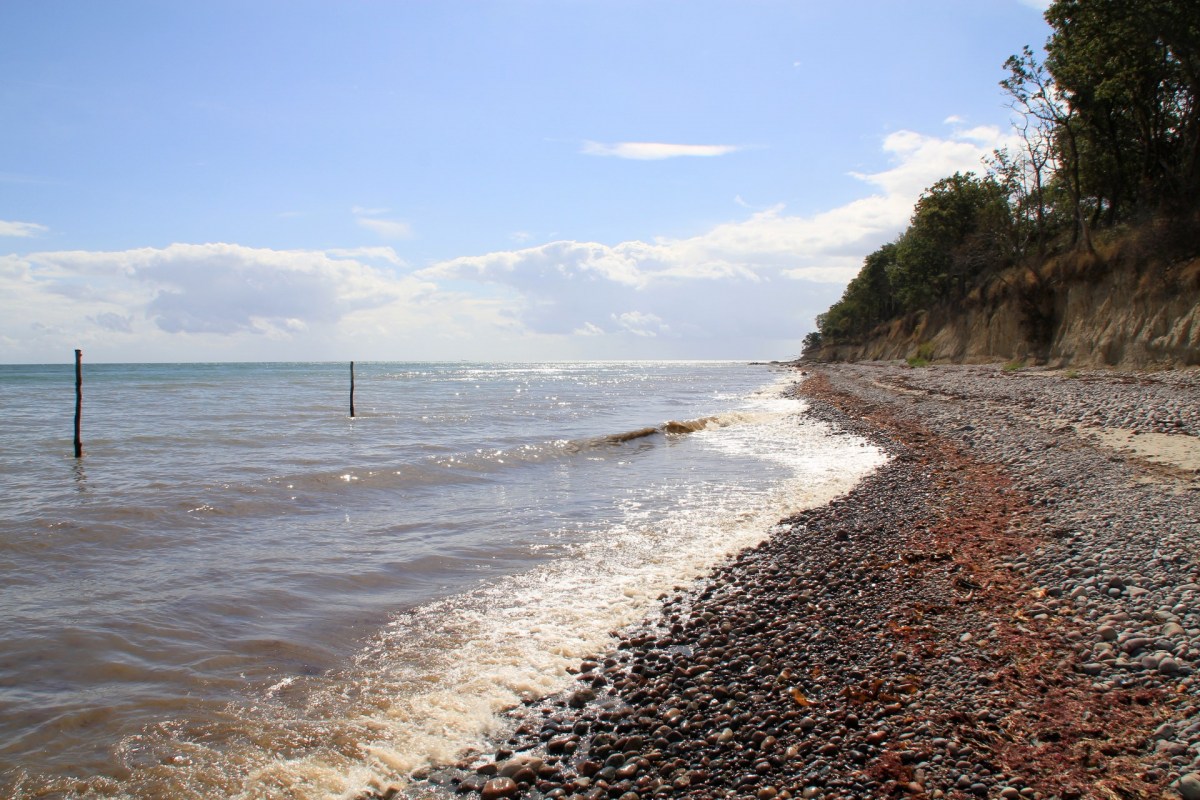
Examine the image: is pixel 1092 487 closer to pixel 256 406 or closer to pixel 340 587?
pixel 340 587

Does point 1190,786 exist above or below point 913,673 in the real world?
above

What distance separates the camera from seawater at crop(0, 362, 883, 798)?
509cm

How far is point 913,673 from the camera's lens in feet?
16.8

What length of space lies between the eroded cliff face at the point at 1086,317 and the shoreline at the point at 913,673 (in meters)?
20.5

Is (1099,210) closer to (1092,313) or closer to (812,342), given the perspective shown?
(1092,313)

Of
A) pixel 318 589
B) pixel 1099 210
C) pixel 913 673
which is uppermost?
pixel 1099 210

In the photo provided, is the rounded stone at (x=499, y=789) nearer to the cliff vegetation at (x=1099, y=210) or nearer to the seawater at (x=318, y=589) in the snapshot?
the seawater at (x=318, y=589)

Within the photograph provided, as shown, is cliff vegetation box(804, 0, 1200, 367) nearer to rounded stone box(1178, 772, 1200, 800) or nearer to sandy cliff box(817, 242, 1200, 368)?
sandy cliff box(817, 242, 1200, 368)

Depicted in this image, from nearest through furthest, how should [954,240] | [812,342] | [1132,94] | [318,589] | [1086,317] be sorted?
[318,589] < [1132,94] < [1086,317] < [954,240] < [812,342]

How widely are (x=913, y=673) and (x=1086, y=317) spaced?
3477 cm

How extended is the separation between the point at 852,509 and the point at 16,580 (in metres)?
12.4

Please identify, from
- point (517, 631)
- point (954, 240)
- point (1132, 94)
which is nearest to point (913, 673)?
point (517, 631)

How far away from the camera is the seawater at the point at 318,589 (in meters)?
5.09

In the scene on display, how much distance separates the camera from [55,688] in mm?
5938
